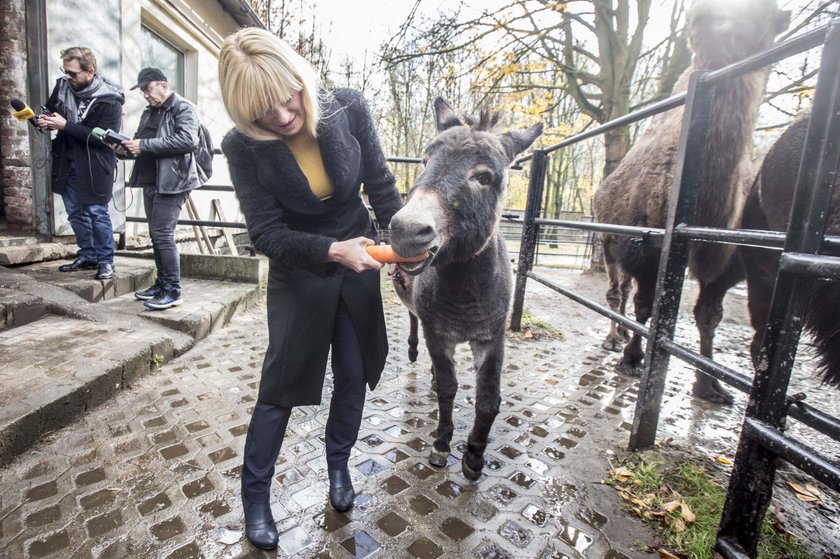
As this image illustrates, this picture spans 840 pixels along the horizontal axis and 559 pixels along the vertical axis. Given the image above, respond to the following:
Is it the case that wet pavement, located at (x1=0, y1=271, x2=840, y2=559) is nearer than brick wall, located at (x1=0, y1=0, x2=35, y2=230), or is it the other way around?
wet pavement, located at (x1=0, y1=271, x2=840, y2=559)

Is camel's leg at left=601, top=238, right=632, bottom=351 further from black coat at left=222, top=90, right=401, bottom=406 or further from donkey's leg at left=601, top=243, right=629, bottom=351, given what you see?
black coat at left=222, top=90, right=401, bottom=406

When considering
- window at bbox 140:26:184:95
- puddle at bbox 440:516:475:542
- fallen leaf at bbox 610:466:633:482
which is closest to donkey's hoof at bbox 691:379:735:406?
fallen leaf at bbox 610:466:633:482

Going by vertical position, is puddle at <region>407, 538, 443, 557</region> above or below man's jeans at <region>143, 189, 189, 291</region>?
below

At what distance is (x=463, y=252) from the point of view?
2.15 meters

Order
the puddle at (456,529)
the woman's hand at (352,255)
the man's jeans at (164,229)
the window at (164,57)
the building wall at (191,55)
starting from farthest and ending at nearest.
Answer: the window at (164,57)
the building wall at (191,55)
the man's jeans at (164,229)
the puddle at (456,529)
the woman's hand at (352,255)

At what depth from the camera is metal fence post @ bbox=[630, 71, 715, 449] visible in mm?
2248

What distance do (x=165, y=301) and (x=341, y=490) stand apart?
10.9 feet

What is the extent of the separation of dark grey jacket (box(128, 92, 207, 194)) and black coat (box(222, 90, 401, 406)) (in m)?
2.84

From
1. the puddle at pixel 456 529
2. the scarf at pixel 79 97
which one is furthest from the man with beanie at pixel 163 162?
the puddle at pixel 456 529

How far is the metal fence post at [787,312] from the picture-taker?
1.39 metres

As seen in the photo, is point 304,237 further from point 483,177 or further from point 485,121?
point 485,121

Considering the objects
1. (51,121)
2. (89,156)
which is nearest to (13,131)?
(51,121)

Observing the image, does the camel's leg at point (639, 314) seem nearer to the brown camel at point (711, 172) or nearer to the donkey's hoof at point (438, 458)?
the brown camel at point (711, 172)

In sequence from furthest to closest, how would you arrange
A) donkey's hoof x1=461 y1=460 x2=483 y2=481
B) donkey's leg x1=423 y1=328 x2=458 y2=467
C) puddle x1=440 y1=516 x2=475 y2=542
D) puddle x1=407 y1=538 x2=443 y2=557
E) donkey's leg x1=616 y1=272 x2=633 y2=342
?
1. donkey's leg x1=616 y1=272 x2=633 y2=342
2. donkey's leg x1=423 y1=328 x2=458 y2=467
3. donkey's hoof x1=461 y1=460 x2=483 y2=481
4. puddle x1=440 y1=516 x2=475 y2=542
5. puddle x1=407 y1=538 x2=443 y2=557
